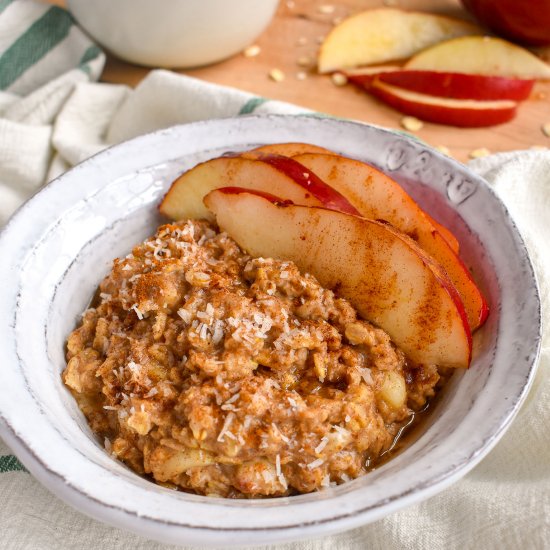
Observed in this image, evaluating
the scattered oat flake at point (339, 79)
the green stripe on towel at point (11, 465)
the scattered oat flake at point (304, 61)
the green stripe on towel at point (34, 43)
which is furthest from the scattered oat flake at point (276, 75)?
the green stripe on towel at point (11, 465)

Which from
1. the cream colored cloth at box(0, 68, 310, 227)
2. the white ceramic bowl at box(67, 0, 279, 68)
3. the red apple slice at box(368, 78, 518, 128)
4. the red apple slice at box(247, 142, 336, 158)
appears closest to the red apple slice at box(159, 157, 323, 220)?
the red apple slice at box(247, 142, 336, 158)

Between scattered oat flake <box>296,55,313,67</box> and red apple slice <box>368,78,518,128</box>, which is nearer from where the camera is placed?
red apple slice <box>368,78,518,128</box>

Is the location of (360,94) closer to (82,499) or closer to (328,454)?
(328,454)

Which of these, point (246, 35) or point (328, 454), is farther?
point (246, 35)

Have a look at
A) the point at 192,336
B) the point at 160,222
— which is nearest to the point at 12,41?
the point at 160,222

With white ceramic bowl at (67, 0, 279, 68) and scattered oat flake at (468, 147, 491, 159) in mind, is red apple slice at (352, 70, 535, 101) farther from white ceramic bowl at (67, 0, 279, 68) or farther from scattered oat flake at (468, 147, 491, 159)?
white ceramic bowl at (67, 0, 279, 68)

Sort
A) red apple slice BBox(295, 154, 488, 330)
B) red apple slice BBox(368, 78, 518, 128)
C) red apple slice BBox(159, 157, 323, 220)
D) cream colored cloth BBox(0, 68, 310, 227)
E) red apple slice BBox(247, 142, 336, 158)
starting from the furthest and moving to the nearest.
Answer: red apple slice BBox(368, 78, 518, 128)
cream colored cloth BBox(0, 68, 310, 227)
red apple slice BBox(247, 142, 336, 158)
red apple slice BBox(159, 157, 323, 220)
red apple slice BBox(295, 154, 488, 330)

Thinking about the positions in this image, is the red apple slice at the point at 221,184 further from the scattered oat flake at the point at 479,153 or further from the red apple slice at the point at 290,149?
the scattered oat flake at the point at 479,153
